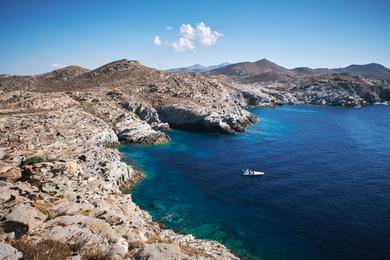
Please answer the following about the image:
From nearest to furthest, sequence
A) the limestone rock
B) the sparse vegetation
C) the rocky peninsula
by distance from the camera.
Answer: the limestone rock → the rocky peninsula → the sparse vegetation

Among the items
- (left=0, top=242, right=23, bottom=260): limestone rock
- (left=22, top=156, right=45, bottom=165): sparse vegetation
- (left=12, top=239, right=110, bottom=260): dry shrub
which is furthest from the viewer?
(left=22, top=156, right=45, bottom=165): sparse vegetation

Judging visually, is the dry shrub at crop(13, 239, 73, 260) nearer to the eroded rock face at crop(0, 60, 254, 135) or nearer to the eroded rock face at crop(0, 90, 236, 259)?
the eroded rock face at crop(0, 90, 236, 259)

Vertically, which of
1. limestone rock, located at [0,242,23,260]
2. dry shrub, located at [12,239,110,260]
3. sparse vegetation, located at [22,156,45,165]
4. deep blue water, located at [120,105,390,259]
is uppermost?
sparse vegetation, located at [22,156,45,165]

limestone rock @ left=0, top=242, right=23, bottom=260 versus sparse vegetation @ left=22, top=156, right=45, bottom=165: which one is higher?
sparse vegetation @ left=22, top=156, right=45, bottom=165

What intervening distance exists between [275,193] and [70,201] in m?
34.0

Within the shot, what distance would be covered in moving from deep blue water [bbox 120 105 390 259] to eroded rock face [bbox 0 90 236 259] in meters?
6.44

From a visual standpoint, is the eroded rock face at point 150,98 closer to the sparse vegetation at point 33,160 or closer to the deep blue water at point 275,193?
the deep blue water at point 275,193

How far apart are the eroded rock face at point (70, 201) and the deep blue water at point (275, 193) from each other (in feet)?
21.1

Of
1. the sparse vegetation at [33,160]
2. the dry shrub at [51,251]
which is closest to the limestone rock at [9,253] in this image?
the dry shrub at [51,251]

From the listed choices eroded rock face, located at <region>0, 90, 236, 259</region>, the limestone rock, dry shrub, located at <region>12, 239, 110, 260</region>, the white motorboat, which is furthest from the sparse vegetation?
the white motorboat

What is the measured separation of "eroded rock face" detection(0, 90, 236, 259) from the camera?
23594mm

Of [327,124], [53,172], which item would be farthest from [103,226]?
[327,124]

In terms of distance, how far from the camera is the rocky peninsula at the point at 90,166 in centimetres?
2388

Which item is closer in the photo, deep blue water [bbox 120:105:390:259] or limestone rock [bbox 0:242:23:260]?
limestone rock [bbox 0:242:23:260]
